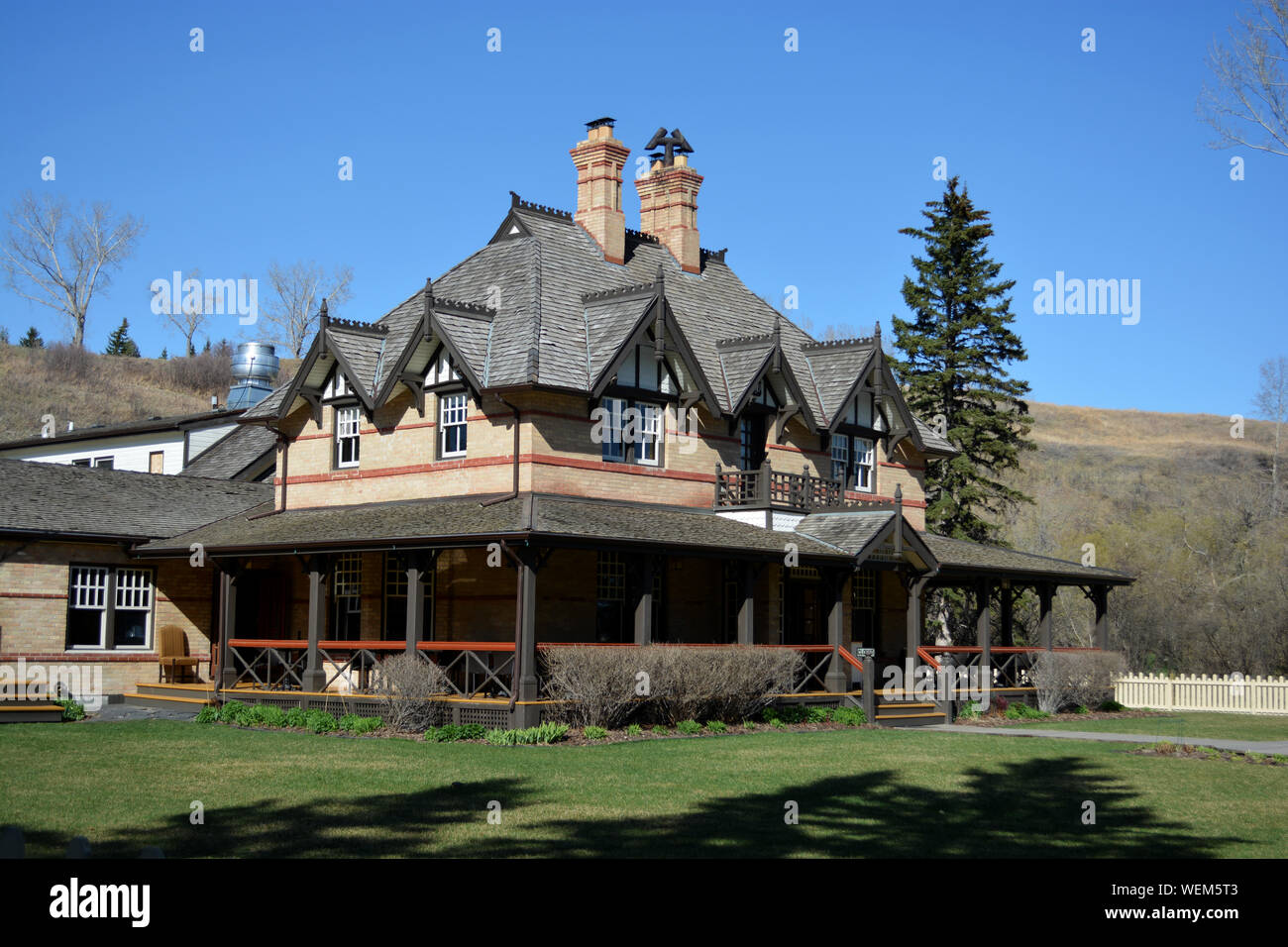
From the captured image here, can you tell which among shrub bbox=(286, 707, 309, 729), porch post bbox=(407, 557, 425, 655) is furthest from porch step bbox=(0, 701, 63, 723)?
porch post bbox=(407, 557, 425, 655)

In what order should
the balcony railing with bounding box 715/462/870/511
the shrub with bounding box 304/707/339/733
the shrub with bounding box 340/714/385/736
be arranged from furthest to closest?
the balcony railing with bounding box 715/462/870/511
the shrub with bounding box 304/707/339/733
the shrub with bounding box 340/714/385/736

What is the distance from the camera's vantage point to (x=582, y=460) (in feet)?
86.0

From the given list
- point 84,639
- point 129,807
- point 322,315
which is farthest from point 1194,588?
point 129,807

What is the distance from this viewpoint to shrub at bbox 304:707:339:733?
22.5 m

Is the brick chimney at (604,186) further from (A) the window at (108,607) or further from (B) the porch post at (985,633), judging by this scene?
(A) the window at (108,607)

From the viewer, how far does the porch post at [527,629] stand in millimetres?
22102

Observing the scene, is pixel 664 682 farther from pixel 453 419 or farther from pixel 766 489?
pixel 453 419

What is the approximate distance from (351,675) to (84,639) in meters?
5.91

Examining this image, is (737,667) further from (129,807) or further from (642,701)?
(129,807)

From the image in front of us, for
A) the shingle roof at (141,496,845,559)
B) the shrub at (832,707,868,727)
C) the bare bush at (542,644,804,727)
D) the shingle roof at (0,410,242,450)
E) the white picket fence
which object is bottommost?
the white picket fence

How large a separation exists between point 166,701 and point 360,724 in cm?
705

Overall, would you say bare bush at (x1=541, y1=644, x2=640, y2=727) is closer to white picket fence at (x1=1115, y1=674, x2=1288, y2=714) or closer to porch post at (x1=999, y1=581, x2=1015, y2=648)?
porch post at (x1=999, y1=581, x2=1015, y2=648)

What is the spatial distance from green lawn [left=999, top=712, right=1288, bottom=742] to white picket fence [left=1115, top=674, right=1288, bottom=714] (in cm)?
308
